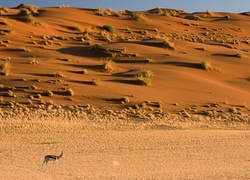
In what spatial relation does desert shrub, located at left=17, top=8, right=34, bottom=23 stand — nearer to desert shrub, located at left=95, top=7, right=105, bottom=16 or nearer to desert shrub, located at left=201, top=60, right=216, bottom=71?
desert shrub, located at left=95, top=7, right=105, bottom=16

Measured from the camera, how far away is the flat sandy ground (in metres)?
12.8

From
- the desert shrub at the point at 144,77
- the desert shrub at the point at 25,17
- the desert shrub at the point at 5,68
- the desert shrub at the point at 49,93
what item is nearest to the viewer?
the desert shrub at the point at 49,93

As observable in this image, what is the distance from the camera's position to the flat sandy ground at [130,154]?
1279 cm

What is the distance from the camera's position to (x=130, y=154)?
15.6 m

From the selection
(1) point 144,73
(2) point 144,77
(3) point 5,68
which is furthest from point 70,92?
(1) point 144,73

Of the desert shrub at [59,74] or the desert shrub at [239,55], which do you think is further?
the desert shrub at [239,55]

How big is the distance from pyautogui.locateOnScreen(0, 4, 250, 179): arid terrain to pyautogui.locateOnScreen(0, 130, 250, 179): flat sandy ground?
3 centimetres

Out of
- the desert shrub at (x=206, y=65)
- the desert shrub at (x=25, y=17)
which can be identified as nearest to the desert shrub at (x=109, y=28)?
the desert shrub at (x=25, y=17)

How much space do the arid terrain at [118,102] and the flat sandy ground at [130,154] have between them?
32mm

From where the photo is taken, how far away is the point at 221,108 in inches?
1001

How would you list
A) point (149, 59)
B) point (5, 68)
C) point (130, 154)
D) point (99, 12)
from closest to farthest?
point (130, 154) → point (5, 68) → point (149, 59) → point (99, 12)

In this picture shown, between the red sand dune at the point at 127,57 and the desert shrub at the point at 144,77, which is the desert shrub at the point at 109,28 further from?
the desert shrub at the point at 144,77

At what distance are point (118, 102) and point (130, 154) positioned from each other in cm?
941

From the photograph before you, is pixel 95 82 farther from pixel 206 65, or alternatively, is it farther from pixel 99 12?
pixel 99 12
